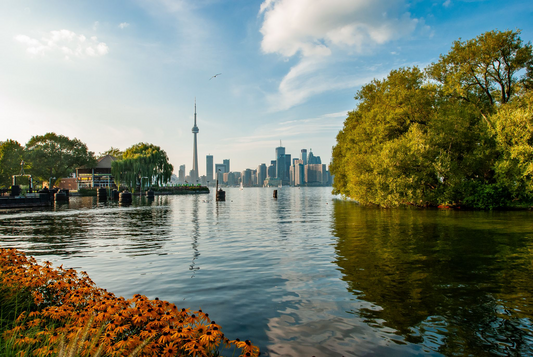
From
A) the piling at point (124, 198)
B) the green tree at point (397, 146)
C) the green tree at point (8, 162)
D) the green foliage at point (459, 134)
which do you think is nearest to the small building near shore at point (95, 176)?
the green tree at point (8, 162)

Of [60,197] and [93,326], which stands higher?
[60,197]

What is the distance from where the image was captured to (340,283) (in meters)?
10.6

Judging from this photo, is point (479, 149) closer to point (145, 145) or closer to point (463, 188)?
point (463, 188)

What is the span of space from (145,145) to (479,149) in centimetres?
10847

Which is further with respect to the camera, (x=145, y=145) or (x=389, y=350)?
(x=145, y=145)

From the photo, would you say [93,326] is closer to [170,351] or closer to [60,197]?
[170,351]

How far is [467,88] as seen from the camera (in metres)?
41.9

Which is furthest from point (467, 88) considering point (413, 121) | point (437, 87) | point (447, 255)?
point (447, 255)

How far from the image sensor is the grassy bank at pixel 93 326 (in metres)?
3.98

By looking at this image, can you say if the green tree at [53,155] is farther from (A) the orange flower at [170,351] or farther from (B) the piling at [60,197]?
(A) the orange flower at [170,351]

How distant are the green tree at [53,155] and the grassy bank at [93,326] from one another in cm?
11760

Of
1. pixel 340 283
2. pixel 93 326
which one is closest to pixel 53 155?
pixel 340 283

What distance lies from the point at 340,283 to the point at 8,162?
11401 cm

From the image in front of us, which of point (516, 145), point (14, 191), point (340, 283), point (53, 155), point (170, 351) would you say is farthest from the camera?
point (53, 155)
